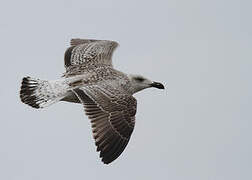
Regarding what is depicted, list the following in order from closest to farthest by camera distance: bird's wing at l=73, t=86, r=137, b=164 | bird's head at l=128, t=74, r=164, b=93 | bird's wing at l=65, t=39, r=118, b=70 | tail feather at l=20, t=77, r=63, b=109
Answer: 1. bird's wing at l=73, t=86, r=137, b=164
2. tail feather at l=20, t=77, r=63, b=109
3. bird's head at l=128, t=74, r=164, b=93
4. bird's wing at l=65, t=39, r=118, b=70

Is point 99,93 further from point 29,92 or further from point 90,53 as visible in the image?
point 90,53

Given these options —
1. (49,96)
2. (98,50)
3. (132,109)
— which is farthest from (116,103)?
(98,50)

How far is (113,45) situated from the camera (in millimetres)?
22922

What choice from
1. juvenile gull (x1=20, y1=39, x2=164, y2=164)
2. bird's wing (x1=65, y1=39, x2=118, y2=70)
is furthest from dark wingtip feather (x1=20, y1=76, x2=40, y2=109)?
bird's wing (x1=65, y1=39, x2=118, y2=70)

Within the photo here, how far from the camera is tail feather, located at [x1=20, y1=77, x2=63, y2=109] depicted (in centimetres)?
1895

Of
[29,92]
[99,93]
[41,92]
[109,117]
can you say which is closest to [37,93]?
[41,92]

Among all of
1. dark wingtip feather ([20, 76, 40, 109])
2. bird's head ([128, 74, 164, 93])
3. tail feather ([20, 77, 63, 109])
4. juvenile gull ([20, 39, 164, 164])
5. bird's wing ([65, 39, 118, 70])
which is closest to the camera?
juvenile gull ([20, 39, 164, 164])

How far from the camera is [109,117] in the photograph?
18016 mm

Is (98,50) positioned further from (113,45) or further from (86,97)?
(86,97)

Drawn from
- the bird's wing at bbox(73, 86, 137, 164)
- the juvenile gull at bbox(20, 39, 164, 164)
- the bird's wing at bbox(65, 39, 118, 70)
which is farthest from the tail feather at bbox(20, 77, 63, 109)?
the bird's wing at bbox(65, 39, 118, 70)

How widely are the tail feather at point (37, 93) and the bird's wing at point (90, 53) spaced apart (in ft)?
6.55

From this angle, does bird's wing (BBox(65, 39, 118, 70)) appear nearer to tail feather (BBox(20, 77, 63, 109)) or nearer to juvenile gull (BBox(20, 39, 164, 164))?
juvenile gull (BBox(20, 39, 164, 164))

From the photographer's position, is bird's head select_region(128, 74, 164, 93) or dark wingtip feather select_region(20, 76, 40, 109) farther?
bird's head select_region(128, 74, 164, 93)

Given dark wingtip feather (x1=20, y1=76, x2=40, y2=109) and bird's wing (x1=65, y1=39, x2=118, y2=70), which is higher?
bird's wing (x1=65, y1=39, x2=118, y2=70)
